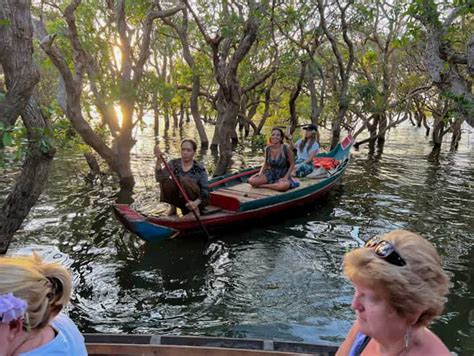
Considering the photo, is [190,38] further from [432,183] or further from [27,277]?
[27,277]

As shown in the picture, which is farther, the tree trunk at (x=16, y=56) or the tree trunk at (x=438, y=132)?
the tree trunk at (x=438, y=132)

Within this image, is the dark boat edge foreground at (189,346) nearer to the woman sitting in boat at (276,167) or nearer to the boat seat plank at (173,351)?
the boat seat plank at (173,351)

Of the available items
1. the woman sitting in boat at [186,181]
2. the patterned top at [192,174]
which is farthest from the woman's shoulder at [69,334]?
the patterned top at [192,174]

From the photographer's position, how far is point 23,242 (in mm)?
8250

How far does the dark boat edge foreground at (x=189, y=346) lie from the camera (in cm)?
330

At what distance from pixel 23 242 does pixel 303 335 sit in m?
5.58

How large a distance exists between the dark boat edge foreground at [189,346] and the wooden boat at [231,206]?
3.92 metres

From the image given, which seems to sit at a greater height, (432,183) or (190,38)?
(190,38)

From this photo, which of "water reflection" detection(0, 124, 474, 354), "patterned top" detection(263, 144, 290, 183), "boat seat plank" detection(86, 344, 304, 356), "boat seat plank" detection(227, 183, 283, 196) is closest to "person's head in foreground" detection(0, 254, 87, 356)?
"boat seat plank" detection(86, 344, 304, 356)

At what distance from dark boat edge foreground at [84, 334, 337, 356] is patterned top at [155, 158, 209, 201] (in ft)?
14.6

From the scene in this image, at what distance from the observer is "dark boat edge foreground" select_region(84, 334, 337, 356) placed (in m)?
3.30

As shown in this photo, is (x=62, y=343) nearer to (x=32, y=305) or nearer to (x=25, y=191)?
(x=32, y=305)

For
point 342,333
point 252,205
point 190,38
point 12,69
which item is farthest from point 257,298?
point 190,38

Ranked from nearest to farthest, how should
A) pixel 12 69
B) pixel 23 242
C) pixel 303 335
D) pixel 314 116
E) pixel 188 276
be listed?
1. pixel 12 69
2. pixel 303 335
3. pixel 188 276
4. pixel 23 242
5. pixel 314 116
